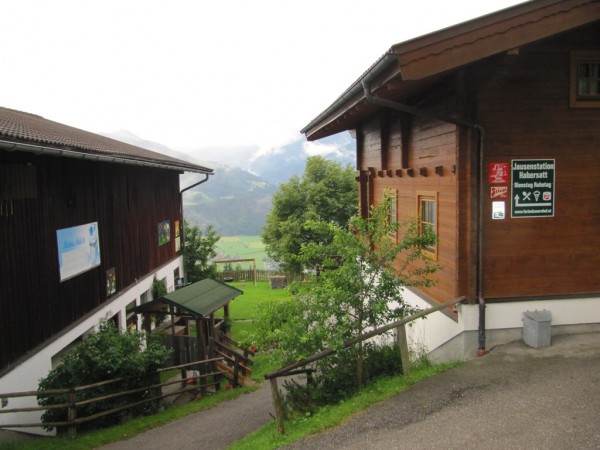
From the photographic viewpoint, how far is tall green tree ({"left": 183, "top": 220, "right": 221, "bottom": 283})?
969 inches

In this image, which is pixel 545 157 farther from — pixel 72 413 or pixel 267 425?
pixel 72 413

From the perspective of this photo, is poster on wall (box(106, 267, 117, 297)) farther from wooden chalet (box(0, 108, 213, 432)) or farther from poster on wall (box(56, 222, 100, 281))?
poster on wall (box(56, 222, 100, 281))

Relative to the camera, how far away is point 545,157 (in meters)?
7.70

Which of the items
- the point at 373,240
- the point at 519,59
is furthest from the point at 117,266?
the point at 519,59

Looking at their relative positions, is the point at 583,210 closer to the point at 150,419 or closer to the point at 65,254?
the point at 150,419

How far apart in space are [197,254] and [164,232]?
457cm

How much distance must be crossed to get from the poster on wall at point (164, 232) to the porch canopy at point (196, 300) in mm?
5083

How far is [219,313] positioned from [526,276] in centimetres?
1625

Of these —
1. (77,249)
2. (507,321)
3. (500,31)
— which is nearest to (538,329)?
(507,321)

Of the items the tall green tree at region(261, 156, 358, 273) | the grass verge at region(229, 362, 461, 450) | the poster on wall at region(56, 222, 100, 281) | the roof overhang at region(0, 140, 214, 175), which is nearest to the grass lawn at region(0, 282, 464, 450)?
the grass verge at region(229, 362, 461, 450)

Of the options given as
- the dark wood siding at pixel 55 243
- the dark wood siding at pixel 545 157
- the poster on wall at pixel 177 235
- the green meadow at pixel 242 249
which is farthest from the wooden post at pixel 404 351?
the green meadow at pixel 242 249

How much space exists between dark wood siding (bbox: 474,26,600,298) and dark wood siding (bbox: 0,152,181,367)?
7.98 meters

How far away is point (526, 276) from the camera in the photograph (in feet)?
25.7

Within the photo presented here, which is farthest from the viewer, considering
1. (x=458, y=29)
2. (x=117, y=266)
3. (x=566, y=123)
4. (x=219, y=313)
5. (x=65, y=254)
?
(x=219, y=313)
